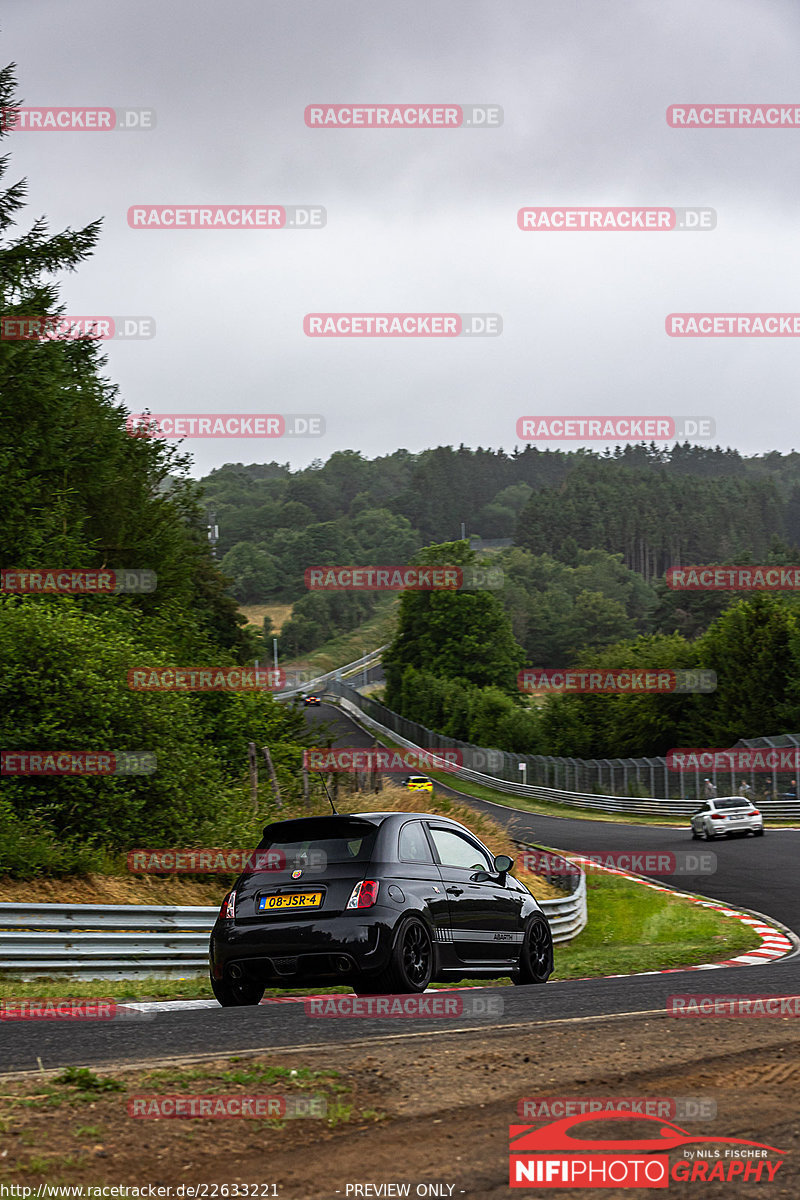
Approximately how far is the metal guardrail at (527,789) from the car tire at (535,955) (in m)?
33.4

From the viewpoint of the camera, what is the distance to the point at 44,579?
22531 millimetres

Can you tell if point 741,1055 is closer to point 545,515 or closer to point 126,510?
point 126,510

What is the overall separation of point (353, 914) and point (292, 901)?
1.86 feet

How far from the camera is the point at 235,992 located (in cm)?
1003

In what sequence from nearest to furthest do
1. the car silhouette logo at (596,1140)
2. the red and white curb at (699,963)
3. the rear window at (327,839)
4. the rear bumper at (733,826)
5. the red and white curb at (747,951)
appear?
the car silhouette logo at (596,1140), the rear window at (327,839), the red and white curb at (699,963), the red and white curb at (747,951), the rear bumper at (733,826)

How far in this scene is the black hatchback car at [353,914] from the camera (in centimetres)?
938

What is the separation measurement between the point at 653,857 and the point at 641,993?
22.4m

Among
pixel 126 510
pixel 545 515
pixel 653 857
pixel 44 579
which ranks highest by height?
pixel 545 515

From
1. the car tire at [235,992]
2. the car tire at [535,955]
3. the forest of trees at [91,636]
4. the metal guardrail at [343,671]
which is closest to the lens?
the car tire at [235,992]

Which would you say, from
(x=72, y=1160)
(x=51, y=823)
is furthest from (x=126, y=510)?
(x=72, y=1160)

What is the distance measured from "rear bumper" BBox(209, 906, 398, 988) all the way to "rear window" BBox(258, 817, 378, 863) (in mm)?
538

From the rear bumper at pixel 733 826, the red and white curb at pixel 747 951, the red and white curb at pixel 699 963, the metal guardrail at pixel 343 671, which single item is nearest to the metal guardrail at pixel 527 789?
the rear bumper at pixel 733 826

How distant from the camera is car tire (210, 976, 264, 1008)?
9.89m

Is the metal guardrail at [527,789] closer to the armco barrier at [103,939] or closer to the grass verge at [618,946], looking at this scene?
the grass verge at [618,946]
